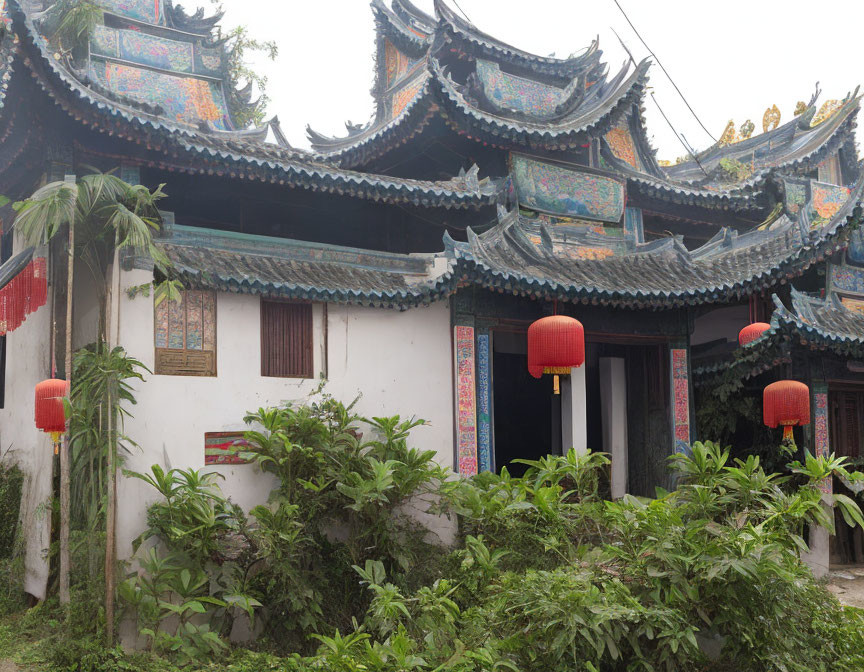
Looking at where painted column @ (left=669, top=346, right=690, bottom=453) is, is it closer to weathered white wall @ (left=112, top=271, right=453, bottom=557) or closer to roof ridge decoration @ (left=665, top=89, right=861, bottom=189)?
roof ridge decoration @ (left=665, top=89, right=861, bottom=189)

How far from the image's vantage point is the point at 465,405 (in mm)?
9961

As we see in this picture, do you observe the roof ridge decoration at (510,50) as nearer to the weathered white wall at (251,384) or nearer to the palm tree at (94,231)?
the weathered white wall at (251,384)

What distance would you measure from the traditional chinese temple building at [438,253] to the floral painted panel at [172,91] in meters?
0.03

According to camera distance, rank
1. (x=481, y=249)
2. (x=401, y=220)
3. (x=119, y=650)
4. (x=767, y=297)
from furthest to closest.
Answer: (x=767, y=297) → (x=401, y=220) → (x=481, y=249) → (x=119, y=650)

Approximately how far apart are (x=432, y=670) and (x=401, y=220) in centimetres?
628

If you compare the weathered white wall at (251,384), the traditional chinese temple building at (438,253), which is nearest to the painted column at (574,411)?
the traditional chinese temple building at (438,253)

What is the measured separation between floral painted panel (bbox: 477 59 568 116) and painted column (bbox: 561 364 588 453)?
3750 millimetres

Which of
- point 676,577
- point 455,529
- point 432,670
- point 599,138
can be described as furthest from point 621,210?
point 432,670

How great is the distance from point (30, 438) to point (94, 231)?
286 cm

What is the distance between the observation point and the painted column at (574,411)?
10578 millimetres

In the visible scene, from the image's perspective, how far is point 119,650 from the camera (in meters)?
7.13

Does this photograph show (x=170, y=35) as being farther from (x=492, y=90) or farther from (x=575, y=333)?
(x=575, y=333)

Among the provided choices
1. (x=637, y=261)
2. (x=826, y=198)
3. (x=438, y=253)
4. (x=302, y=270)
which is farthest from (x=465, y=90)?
(x=826, y=198)

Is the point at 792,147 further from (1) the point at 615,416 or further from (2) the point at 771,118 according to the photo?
(1) the point at 615,416
